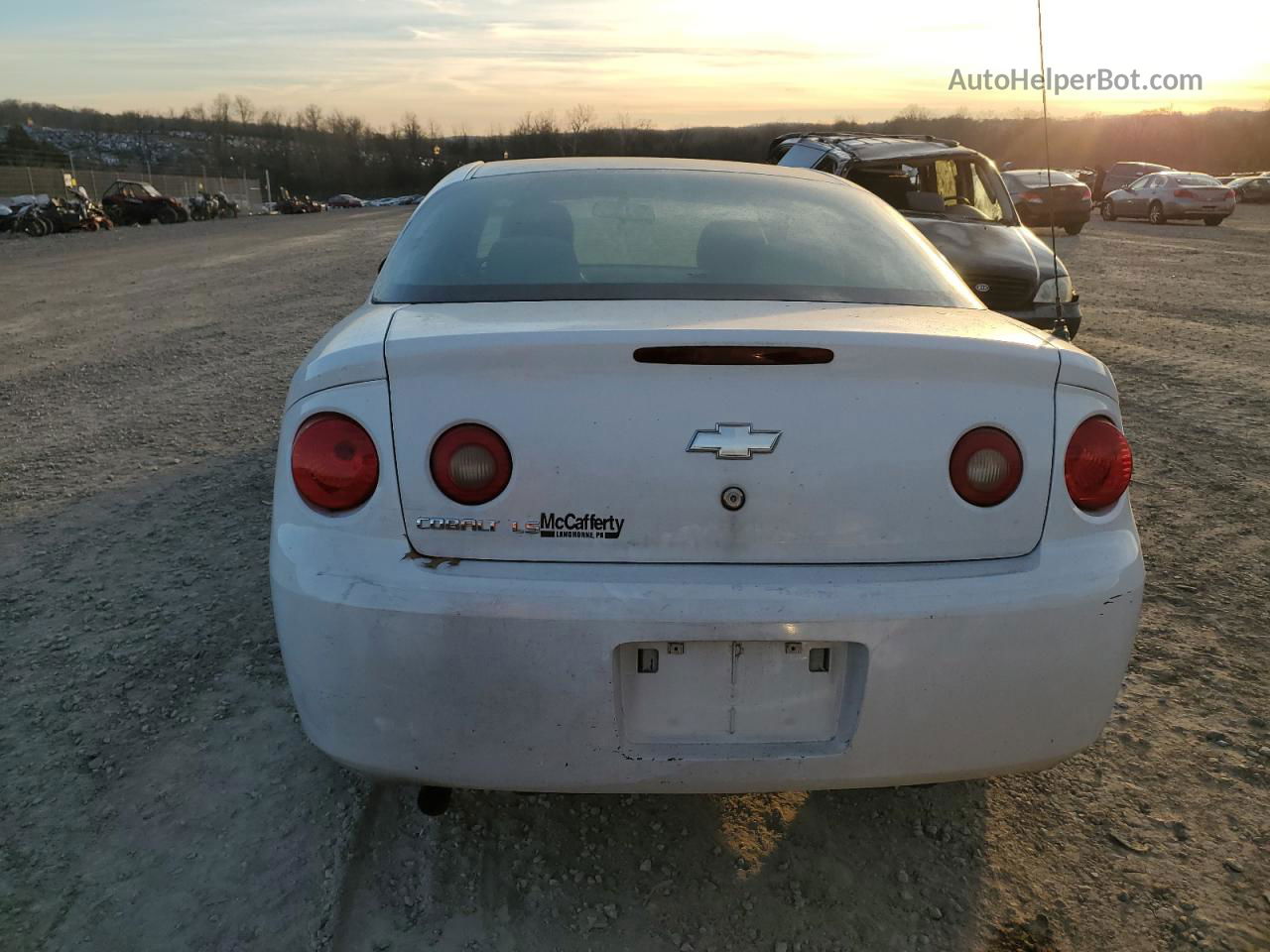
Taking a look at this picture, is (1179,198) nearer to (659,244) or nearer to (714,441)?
(659,244)

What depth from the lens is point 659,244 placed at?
287 centimetres

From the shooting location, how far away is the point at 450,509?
6.13 feet

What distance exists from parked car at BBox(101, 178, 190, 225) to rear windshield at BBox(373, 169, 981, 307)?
41604 millimetres

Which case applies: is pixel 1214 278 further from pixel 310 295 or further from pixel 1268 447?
pixel 310 295

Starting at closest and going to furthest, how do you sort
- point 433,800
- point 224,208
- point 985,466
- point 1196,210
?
point 985,466 → point 433,800 → point 1196,210 → point 224,208

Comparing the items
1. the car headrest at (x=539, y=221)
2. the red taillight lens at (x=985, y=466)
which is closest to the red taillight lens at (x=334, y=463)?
the car headrest at (x=539, y=221)

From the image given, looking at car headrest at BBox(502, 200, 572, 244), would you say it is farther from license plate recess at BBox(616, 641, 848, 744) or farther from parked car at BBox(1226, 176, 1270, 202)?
parked car at BBox(1226, 176, 1270, 202)

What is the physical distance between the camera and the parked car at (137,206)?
126 feet

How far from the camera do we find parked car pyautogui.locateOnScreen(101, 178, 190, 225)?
38.4 metres

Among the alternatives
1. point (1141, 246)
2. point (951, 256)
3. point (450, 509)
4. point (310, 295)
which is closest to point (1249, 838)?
point (450, 509)

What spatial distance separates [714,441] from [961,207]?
722 centimetres

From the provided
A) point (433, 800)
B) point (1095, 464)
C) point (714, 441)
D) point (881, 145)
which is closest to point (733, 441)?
point (714, 441)

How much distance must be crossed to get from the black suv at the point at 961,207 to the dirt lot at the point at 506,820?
124 inches

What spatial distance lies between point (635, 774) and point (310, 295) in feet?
38.8
